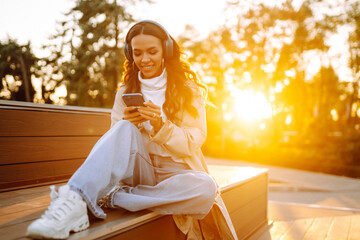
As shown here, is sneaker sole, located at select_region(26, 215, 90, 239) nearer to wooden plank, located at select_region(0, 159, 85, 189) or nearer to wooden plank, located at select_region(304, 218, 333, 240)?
wooden plank, located at select_region(0, 159, 85, 189)

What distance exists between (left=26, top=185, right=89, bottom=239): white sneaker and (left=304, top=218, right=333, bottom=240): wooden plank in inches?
95.7

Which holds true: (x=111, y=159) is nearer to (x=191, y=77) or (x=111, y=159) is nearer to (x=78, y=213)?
(x=78, y=213)

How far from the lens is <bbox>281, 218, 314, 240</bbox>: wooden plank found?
306 centimetres

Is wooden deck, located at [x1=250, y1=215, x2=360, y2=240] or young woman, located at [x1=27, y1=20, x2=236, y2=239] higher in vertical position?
young woman, located at [x1=27, y1=20, x2=236, y2=239]

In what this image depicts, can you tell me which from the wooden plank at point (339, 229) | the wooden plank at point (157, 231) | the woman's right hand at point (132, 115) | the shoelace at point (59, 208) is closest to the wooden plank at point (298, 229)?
the wooden plank at point (339, 229)

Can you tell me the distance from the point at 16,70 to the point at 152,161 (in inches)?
152

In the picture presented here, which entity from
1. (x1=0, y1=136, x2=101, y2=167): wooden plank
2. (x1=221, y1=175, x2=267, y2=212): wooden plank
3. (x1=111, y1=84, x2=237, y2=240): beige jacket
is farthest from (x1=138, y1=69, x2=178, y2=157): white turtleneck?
(x1=0, y1=136, x2=101, y2=167): wooden plank

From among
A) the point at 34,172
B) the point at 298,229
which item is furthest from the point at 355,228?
the point at 34,172

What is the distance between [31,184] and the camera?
281 cm

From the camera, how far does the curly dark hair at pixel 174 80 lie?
2070 millimetres

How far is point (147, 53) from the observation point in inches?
83.1

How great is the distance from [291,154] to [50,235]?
1577cm

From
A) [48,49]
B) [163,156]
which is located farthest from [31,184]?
[48,49]

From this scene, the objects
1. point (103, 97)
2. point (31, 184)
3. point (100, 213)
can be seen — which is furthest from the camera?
point (103, 97)
